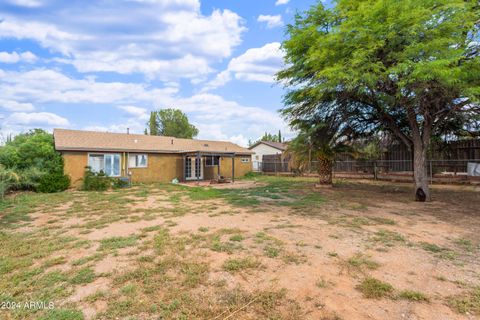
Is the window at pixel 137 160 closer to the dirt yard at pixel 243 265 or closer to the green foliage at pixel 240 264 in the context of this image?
the dirt yard at pixel 243 265

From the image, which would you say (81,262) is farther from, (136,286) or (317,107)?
(317,107)

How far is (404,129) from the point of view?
37.0ft

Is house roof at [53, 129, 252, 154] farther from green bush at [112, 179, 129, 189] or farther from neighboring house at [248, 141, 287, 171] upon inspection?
neighboring house at [248, 141, 287, 171]

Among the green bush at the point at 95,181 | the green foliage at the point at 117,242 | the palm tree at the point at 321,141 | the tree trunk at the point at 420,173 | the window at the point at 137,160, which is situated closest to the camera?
the green foliage at the point at 117,242

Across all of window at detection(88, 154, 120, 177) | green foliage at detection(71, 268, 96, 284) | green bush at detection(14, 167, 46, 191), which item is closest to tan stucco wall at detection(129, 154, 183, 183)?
window at detection(88, 154, 120, 177)

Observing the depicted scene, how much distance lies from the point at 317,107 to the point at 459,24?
4878mm

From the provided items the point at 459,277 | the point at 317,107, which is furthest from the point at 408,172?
the point at 459,277

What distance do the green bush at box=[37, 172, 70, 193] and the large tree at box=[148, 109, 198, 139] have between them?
81.4 feet

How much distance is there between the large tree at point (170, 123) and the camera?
3728 centimetres

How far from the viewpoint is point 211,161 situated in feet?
62.4

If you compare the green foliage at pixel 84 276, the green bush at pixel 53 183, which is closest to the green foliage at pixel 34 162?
the green bush at pixel 53 183

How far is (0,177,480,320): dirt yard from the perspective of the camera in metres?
2.66

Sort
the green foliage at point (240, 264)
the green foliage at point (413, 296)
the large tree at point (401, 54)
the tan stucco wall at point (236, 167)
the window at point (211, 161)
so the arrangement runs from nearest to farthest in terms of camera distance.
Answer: the green foliage at point (413, 296) < the green foliage at point (240, 264) < the large tree at point (401, 54) < the window at point (211, 161) < the tan stucco wall at point (236, 167)

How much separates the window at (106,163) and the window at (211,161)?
6.19m
